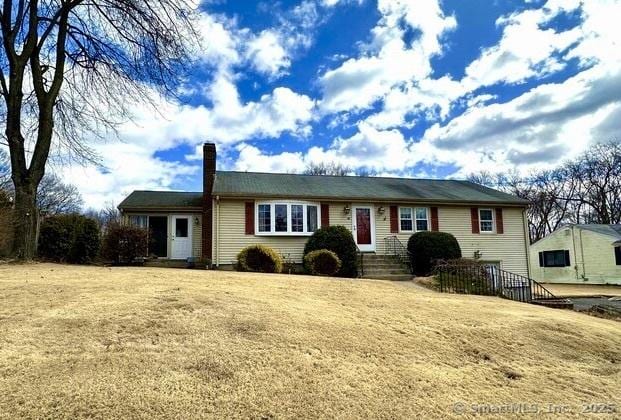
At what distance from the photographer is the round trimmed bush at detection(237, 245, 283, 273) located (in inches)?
571

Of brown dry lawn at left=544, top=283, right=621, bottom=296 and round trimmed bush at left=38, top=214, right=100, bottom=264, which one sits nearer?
round trimmed bush at left=38, top=214, right=100, bottom=264

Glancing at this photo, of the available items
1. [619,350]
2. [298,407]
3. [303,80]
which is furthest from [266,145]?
[298,407]

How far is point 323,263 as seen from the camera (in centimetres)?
1466

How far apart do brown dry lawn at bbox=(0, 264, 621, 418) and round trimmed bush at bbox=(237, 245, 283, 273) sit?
649 centimetres

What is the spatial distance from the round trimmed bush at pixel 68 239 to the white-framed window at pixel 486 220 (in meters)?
15.6

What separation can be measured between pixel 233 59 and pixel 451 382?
40.1 feet

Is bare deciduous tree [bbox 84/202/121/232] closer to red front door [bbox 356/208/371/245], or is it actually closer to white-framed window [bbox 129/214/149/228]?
white-framed window [bbox 129/214/149/228]

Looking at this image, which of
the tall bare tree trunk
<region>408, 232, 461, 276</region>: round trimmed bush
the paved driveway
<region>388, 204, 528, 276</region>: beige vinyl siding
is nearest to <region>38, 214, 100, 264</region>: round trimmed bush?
the tall bare tree trunk

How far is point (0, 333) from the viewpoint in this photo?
475 centimetres

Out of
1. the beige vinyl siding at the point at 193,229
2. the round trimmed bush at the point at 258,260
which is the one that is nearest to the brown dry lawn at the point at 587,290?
the round trimmed bush at the point at 258,260

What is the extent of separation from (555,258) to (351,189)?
1844 cm

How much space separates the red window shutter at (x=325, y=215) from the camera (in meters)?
17.4

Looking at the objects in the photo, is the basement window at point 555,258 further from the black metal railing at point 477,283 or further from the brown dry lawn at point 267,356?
the brown dry lawn at point 267,356

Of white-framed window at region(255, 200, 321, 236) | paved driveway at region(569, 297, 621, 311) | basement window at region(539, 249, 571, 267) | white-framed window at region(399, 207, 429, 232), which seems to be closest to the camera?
paved driveway at region(569, 297, 621, 311)
